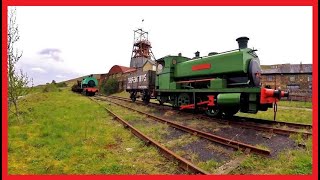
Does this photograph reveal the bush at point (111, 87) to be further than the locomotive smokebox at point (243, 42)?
Yes

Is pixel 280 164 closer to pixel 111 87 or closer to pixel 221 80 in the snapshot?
pixel 221 80

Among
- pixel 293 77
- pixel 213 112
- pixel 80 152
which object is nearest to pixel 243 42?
pixel 213 112

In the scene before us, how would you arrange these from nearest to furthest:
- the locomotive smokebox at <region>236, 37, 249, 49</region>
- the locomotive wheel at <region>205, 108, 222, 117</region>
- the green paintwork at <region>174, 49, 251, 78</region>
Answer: the green paintwork at <region>174, 49, 251, 78</region> → the locomotive smokebox at <region>236, 37, 249, 49</region> → the locomotive wheel at <region>205, 108, 222, 117</region>

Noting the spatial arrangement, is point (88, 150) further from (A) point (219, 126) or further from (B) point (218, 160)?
(A) point (219, 126)

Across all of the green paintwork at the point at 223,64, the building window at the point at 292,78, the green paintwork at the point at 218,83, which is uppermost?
the building window at the point at 292,78

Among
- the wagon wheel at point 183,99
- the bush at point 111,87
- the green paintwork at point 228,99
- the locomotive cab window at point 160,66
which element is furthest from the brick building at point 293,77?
the green paintwork at point 228,99

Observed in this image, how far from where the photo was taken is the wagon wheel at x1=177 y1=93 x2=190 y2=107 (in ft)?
41.4

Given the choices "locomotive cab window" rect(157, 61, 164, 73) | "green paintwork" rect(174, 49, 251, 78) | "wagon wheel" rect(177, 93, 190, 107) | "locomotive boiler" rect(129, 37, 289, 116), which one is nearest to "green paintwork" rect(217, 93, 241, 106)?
"locomotive boiler" rect(129, 37, 289, 116)

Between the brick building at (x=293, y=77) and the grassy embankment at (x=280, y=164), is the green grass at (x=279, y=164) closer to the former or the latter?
the grassy embankment at (x=280, y=164)

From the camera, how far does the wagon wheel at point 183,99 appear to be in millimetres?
12616

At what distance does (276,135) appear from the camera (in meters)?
7.67

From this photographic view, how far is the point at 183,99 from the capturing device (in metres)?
12.9

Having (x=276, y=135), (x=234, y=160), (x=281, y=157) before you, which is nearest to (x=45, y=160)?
(x=234, y=160)

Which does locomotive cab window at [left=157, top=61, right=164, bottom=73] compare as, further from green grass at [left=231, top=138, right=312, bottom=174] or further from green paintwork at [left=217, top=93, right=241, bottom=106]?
green grass at [left=231, top=138, right=312, bottom=174]
